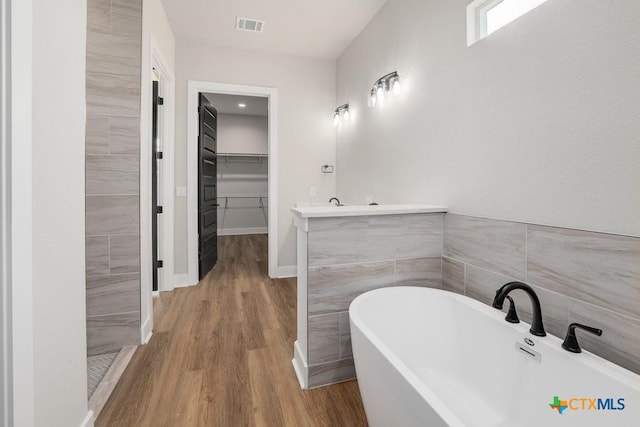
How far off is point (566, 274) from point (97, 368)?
269 centimetres

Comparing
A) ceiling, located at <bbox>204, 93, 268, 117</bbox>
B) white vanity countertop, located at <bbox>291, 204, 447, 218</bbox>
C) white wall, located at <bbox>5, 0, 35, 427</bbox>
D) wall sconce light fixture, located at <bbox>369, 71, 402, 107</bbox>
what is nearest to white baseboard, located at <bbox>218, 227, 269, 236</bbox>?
ceiling, located at <bbox>204, 93, 268, 117</bbox>

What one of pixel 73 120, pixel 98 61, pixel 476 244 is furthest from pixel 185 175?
pixel 476 244

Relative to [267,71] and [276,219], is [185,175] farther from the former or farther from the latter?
[267,71]

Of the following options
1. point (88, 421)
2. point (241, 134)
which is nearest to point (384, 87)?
point (88, 421)

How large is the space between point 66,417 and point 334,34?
12.4 ft

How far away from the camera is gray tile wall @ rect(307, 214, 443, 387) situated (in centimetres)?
173

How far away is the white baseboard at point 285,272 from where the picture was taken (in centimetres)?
389

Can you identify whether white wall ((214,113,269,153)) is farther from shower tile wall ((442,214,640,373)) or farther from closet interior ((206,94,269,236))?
shower tile wall ((442,214,640,373))

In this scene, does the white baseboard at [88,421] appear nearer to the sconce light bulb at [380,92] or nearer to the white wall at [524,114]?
the white wall at [524,114]

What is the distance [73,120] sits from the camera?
1.26 metres

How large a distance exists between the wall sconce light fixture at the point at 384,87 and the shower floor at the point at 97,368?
2945mm

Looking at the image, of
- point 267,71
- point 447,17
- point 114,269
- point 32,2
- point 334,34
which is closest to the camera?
point 32,2

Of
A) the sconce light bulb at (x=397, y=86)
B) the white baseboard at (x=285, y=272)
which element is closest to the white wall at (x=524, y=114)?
the sconce light bulb at (x=397, y=86)

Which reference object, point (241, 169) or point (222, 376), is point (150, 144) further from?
point (241, 169)
